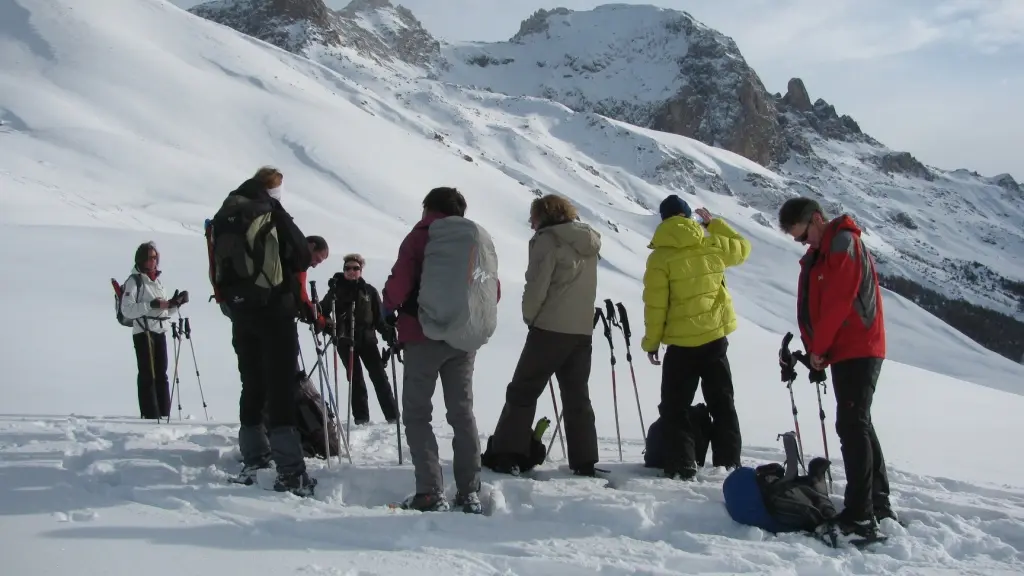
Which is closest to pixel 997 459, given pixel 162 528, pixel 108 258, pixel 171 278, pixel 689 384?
pixel 689 384

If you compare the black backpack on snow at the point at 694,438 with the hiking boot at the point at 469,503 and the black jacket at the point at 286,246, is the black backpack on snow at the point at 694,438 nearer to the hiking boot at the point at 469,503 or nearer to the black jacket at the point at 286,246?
the hiking boot at the point at 469,503

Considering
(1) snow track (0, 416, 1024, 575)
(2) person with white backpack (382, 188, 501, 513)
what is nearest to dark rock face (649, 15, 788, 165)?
(1) snow track (0, 416, 1024, 575)

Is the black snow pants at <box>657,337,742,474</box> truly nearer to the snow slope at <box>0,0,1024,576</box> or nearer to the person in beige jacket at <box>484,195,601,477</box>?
the snow slope at <box>0,0,1024,576</box>

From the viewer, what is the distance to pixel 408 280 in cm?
434

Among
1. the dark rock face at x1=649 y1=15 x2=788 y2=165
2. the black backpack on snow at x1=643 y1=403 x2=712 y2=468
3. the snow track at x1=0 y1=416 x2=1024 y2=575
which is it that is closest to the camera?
the snow track at x1=0 y1=416 x2=1024 y2=575

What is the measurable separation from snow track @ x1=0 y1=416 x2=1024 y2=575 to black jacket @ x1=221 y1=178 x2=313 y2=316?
3.58 ft

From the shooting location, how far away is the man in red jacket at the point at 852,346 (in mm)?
4210

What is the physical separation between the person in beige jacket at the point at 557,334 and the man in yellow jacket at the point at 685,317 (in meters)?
0.48

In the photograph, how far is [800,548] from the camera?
3932mm

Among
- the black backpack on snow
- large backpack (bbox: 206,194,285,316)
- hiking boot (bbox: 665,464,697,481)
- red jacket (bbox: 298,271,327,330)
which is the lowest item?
hiking boot (bbox: 665,464,697,481)

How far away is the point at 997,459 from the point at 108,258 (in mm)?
13306

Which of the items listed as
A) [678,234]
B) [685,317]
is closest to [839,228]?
[678,234]

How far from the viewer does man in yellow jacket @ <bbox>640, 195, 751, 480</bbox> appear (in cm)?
520

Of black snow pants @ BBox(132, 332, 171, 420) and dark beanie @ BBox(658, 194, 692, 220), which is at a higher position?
dark beanie @ BBox(658, 194, 692, 220)
